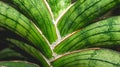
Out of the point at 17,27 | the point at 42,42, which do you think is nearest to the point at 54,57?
the point at 42,42

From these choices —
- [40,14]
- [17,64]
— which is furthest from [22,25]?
[17,64]

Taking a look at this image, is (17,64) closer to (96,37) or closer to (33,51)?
(33,51)

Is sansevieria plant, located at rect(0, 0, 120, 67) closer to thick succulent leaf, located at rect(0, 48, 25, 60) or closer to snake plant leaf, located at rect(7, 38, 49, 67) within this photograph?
snake plant leaf, located at rect(7, 38, 49, 67)

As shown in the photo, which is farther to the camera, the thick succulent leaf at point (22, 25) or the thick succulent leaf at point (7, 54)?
the thick succulent leaf at point (7, 54)

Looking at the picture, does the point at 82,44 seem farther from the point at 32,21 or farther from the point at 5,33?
the point at 5,33

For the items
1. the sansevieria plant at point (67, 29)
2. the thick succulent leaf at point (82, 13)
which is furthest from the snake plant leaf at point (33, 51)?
the thick succulent leaf at point (82, 13)

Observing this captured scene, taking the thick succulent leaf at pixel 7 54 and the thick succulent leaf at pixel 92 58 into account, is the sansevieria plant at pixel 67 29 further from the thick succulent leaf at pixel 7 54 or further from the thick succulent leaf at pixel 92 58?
the thick succulent leaf at pixel 7 54
